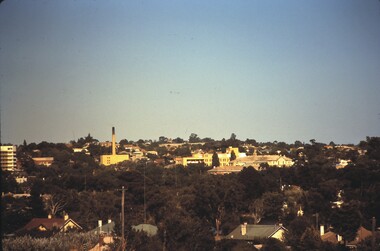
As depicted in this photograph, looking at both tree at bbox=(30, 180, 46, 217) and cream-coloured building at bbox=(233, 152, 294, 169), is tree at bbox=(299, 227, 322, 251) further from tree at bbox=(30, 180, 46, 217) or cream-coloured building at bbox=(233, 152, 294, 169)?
cream-coloured building at bbox=(233, 152, 294, 169)

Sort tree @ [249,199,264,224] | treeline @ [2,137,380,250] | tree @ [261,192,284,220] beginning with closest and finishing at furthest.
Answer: treeline @ [2,137,380,250] → tree @ [249,199,264,224] → tree @ [261,192,284,220]

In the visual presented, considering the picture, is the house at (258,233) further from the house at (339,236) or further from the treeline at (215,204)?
the house at (339,236)

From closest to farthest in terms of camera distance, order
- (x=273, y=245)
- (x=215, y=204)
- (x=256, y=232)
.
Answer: (x=273, y=245) < (x=256, y=232) < (x=215, y=204)

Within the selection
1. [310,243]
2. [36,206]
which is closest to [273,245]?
[310,243]

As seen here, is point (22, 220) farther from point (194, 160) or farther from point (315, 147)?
point (194, 160)

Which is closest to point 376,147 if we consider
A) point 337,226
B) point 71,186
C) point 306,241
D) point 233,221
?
point 71,186

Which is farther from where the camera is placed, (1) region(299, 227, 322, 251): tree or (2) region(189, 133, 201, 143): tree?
(2) region(189, 133, 201, 143): tree

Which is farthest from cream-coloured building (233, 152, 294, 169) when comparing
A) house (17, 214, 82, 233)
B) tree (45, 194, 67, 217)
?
house (17, 214, 82, 233)

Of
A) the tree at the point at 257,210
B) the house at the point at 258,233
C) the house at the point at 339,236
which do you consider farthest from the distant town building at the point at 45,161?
the house at the point at 339,236

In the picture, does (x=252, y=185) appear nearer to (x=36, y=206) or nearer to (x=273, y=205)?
(x=273, y=205)
